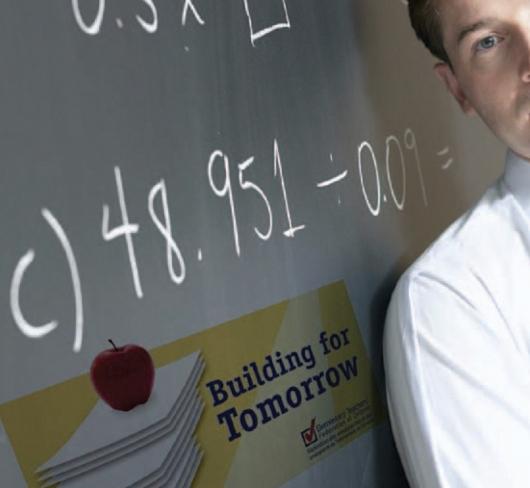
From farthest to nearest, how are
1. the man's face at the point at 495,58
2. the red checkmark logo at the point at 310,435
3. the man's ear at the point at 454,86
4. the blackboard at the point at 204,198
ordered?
the man's ear at the point at 454,86 → the man's face at the point at 495,58 → the red checkmark logo at the point at 310,435 → the blackboard at the point at 204,198

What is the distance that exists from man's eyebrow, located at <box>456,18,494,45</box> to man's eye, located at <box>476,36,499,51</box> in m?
0.02

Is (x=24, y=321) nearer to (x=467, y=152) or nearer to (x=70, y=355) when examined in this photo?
(x=70, y=355)

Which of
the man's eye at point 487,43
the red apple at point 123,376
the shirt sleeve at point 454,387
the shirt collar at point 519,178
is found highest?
the man's eye at point 487,43

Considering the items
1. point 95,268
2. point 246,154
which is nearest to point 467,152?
point 246,154

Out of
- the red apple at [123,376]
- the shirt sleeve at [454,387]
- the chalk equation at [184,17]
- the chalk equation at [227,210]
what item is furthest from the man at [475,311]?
the red apple at [123,376]

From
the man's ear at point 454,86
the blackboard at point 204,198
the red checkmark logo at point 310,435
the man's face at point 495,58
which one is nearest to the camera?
the blackboard at point 204,198

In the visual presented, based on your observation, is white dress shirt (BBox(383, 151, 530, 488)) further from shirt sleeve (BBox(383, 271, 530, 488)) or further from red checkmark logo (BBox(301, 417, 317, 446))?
red checkmark logo (BBox(301, 417, 317, 446))

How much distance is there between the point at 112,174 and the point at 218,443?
0.94 feet

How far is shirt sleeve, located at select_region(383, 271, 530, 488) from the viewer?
1151 millimetres

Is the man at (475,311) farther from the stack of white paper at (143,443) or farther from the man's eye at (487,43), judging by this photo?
the stack of white paper at (143,443)

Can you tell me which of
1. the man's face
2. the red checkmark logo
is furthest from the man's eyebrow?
the red checkmark logo

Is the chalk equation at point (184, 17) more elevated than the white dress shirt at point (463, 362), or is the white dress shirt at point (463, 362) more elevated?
the chalk equation at point (184, 17)

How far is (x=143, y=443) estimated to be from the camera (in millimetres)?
820

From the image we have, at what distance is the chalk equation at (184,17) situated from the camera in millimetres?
811
